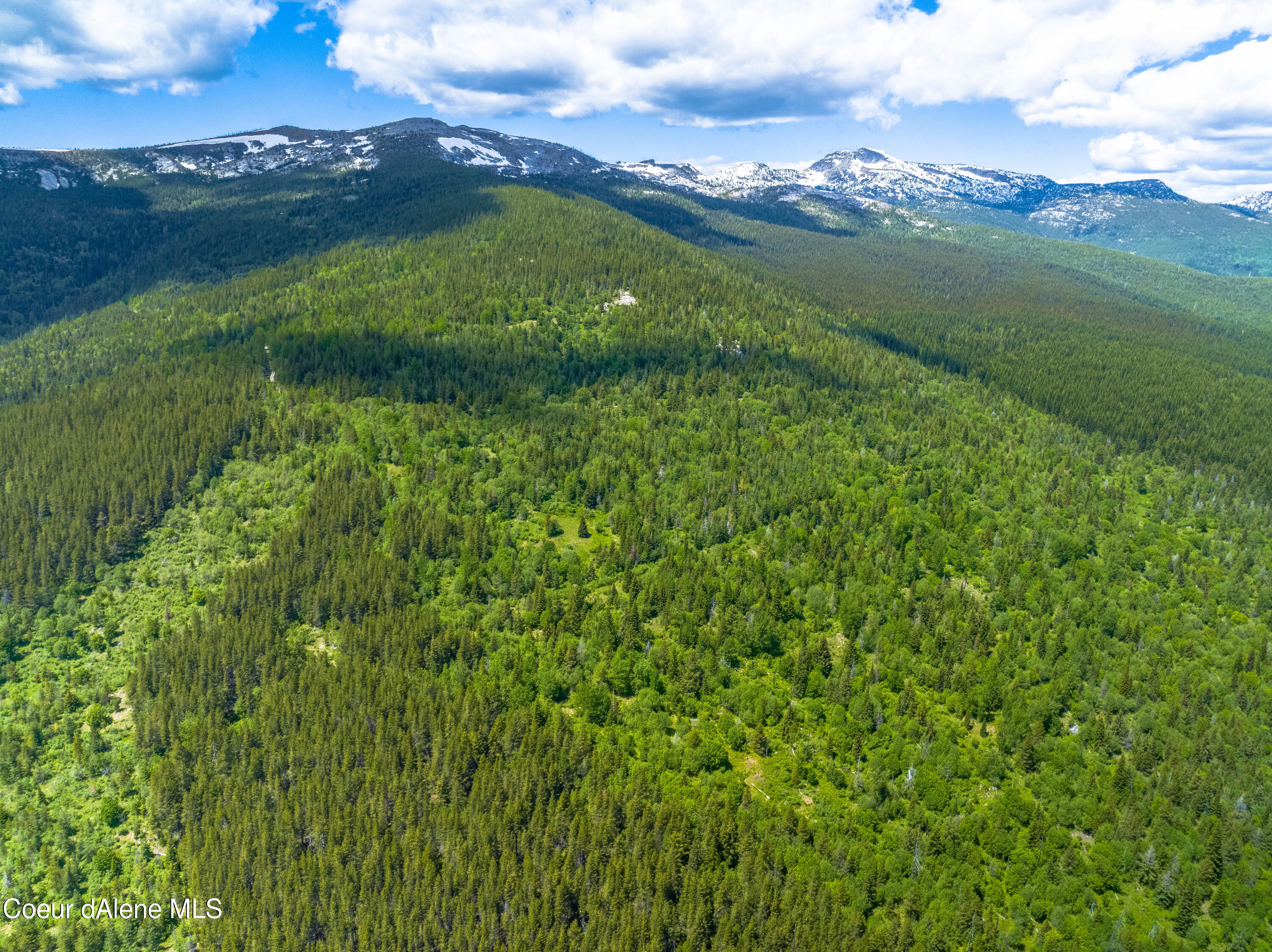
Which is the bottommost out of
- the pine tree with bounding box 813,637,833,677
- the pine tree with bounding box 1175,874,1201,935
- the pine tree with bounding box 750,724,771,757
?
the pine tree with bounding box 1175,874,1201,935

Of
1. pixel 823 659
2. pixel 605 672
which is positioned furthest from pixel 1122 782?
pixel 605 672

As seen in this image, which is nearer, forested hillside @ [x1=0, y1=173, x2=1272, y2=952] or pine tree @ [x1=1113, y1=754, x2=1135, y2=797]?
forested hillside @ [x1=0, y1=173, x2=1272, y2=952]

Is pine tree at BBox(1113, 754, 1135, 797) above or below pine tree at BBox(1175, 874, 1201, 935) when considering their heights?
above

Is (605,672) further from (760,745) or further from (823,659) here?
(823,659)

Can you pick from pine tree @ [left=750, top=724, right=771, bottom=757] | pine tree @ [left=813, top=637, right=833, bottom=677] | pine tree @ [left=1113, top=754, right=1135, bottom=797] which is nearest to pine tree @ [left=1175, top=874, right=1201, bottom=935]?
pine tree @ [left=1113, top=754, right=1135, bottom=797]

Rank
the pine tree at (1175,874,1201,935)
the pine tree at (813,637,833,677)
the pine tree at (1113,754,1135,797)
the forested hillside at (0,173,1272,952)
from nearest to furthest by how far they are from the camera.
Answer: the forested hillside at (0,173,1272,952) → the pine tree at (1175,874,1201,935) → the pine tree at (1113,754,1135,797) → the pine tree at (813,637,833,677)

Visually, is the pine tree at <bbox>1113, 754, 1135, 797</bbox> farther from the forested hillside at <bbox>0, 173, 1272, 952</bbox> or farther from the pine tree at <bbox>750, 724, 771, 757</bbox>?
the pine tree at <bbox>750, 724, 771, 757</bbox>

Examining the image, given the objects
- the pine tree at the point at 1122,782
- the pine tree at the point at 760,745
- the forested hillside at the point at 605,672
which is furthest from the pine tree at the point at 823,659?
the pine tree at the point at 1122,782

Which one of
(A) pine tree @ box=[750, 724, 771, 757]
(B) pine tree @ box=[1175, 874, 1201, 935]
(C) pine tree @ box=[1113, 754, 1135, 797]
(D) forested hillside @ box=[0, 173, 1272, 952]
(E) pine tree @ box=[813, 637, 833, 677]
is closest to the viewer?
(D) forested hillside @ box=[0, 173, 1272, 952]

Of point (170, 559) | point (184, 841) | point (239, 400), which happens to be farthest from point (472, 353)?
point (184, 841)
